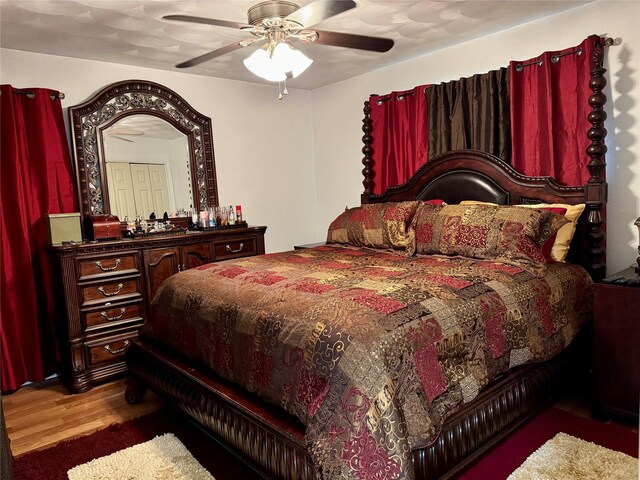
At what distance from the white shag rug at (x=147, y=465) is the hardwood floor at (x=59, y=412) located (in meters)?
0.42

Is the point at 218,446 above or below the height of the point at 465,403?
below

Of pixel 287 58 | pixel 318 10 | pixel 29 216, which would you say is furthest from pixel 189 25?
pixel 29 216

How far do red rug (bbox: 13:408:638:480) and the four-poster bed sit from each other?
12cm

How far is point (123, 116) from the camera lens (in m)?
3.69

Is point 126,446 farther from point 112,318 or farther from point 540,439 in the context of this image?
point 540,439

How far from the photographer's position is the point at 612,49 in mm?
2805

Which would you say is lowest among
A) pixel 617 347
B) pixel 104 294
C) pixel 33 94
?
pixel 617 347

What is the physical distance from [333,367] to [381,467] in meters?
0.34

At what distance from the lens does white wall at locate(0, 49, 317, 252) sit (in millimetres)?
3656

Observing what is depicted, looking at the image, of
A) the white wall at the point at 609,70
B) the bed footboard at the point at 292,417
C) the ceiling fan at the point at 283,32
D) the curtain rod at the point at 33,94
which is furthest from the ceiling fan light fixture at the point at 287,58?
the curtain rod at the point at 33,94

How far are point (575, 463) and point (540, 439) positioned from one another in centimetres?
23

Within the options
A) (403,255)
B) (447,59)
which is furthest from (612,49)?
(403,255)

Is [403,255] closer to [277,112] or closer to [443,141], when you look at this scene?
[443,141]

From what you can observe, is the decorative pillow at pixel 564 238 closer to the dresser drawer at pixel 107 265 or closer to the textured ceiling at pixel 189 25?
the textured ceiling at pixel 189 25
